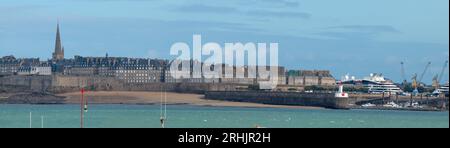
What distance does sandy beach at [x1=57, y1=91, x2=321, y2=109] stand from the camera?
148 m

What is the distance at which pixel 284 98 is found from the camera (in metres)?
143

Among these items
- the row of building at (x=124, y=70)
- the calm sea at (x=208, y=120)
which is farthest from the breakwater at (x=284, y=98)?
the calm sea at (x=208, y=120)

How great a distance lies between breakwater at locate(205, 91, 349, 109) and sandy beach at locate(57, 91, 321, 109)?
65.4 inches

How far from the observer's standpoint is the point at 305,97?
464 feet

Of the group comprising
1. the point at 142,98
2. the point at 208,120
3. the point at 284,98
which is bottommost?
the point at 208,120

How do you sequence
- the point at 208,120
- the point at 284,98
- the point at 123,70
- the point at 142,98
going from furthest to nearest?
the point at 123,70 → the point at 142,98 → the point at 284,98 → the point at 208,120

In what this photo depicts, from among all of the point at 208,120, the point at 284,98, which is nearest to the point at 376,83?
the point at 284,98

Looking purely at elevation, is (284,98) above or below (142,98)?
above

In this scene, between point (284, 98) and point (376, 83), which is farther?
point (376, 83)

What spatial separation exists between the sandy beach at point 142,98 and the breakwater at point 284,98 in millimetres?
1660

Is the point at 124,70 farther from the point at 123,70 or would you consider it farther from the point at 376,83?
the point at 376,83

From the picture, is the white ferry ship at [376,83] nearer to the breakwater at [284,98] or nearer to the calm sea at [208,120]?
the breakwater at [284,98]

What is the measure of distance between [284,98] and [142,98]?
75.9ft

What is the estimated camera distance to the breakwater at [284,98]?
13550cm
